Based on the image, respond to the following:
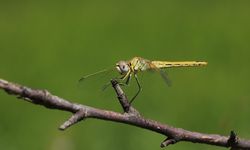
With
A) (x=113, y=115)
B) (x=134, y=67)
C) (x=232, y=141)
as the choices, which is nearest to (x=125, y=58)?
(x=134, y=67)

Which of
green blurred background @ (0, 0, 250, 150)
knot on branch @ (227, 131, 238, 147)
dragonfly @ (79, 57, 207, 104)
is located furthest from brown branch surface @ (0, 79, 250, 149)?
green blurred background @ (0, 0, 250, 150)

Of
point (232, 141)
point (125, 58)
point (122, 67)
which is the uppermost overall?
point (125, 58)

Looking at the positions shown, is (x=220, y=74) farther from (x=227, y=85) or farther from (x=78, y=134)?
(x=78, y=134)

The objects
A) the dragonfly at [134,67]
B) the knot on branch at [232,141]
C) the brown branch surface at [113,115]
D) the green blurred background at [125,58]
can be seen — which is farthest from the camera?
the green blurred background at [125,58]

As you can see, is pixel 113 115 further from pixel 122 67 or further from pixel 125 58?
pixel 125 58

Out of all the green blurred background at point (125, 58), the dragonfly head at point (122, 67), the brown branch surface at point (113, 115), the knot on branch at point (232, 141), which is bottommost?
the knot on branch at point (232, 141)

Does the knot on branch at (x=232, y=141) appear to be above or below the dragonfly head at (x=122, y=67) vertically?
below

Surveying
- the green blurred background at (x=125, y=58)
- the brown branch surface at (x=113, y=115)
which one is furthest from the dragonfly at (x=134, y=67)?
the green blurred background at (x=125, y=58)

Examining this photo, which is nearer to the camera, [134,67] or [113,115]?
[113,115]

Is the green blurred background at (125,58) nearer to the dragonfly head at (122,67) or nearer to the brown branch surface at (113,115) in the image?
the dragonfly head at (122,67)
